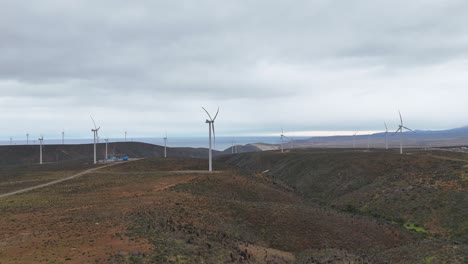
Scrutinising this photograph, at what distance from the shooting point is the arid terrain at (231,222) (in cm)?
2688

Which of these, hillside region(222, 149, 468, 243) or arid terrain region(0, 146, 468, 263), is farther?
hillside region(222, 149, 468, 243)

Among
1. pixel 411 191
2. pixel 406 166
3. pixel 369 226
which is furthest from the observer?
pixel 406 166

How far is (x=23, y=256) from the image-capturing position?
24.0m

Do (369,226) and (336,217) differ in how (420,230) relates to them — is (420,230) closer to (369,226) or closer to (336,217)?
(369,226)

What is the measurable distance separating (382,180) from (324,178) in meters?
16.5

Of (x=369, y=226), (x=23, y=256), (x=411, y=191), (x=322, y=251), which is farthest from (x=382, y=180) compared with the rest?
(x=23, y=256)

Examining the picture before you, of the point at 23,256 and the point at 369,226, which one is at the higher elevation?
the point at 23,256

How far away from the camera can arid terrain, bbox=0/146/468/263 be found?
88.2 ft

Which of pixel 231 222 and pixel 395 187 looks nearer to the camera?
pixel 231 222

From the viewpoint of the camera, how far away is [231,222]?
3953 cm

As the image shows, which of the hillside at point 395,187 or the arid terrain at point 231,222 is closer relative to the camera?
the arid terrain at point 231,222

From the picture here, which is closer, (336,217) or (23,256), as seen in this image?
(23,256)

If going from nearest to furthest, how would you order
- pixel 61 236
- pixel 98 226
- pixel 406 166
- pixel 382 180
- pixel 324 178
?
1. pixel 61 236
2. pixel 98 226
3. pixel 382 180
4. pixel 406 166
5. pixel 324 178

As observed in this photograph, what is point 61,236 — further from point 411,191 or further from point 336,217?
point 411,191
